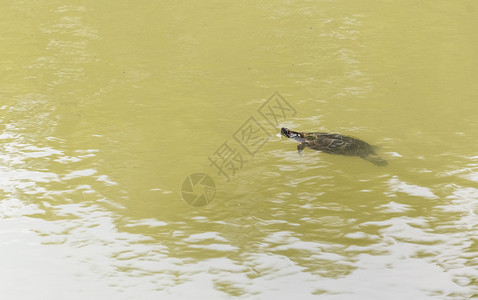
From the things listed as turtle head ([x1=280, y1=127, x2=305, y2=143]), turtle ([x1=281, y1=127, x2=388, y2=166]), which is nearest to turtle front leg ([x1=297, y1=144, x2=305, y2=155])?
turtle ([x1=281, y1=127, x2=388, y2=166])

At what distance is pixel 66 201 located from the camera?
258 inches

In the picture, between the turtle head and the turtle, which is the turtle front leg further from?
the turtle head

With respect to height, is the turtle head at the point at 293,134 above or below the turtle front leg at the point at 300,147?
above

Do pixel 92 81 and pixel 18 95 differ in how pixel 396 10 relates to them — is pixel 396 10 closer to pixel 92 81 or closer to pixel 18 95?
pixel 92 81

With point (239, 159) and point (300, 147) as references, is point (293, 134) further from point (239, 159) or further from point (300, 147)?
point (239, 159)

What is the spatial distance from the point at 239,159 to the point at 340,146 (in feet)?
4.37

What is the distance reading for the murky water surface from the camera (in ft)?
17.9

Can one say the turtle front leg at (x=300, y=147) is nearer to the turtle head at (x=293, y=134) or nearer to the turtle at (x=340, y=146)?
the turtle at (x=340, y=146)

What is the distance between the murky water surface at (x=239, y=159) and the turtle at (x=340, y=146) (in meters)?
0.12

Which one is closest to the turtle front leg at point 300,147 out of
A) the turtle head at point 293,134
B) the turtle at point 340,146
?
the turtle at point 340,146

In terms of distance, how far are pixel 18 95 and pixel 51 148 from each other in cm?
202

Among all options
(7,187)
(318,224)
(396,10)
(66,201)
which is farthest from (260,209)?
(396,10)

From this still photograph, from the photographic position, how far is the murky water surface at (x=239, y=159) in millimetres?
5445

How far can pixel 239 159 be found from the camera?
733cm
